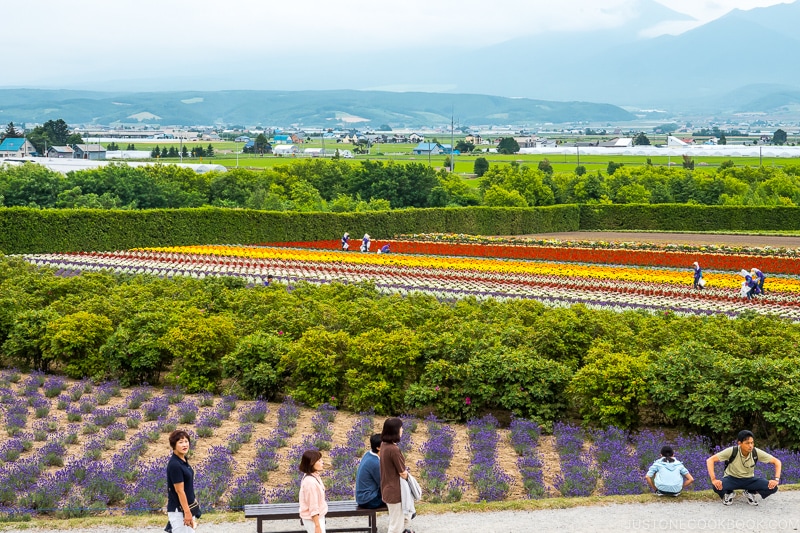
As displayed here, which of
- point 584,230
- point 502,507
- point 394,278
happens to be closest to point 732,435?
point 502,507

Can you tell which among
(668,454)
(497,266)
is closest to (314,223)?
(497,266)

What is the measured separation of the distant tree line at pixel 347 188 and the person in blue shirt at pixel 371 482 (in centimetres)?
4527

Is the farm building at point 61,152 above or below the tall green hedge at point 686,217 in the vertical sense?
above

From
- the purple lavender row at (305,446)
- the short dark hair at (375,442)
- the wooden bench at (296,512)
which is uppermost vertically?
the short dark hair at (375,442)

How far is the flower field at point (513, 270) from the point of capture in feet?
95.5

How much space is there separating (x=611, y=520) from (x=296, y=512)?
321 cm

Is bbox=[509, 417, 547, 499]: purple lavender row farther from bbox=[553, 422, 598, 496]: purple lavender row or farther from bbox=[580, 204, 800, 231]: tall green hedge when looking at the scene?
bbox=[580, 204, 800, 231]: tall green hedge

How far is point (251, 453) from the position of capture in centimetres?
1288

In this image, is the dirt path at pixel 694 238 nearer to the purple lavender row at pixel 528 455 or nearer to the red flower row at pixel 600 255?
the red flower row at pixel 600 255

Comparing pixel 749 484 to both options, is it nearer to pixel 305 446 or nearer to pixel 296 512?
pixel 296 512

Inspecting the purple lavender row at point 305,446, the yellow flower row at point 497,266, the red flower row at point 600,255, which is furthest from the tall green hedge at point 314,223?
the purple lavender row at point 305,446

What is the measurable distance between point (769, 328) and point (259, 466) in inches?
399

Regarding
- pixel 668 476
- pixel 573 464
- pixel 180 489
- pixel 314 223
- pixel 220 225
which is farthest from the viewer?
pixel 314 223

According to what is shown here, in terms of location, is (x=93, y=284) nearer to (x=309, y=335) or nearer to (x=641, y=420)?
(x=309, y=335)
